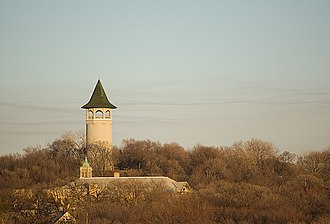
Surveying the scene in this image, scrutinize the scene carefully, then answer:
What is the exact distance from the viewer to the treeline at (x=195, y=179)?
43.0m

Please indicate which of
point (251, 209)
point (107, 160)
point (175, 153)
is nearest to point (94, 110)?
point (107, 160)

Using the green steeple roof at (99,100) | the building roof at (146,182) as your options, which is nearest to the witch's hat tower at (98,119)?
the green steeple roof at (99,100)

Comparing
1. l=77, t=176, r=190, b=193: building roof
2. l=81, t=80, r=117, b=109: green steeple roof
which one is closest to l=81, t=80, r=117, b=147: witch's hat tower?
l=81, t=80, r=117, b=109: green steeple roof

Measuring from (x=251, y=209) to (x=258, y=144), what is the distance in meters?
40.6

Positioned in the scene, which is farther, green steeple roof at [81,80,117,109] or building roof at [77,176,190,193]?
green steeple roof at [81,80,117,109]

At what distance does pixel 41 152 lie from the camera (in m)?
74.3

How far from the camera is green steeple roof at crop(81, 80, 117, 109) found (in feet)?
230

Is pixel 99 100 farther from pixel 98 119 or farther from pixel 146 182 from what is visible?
pixel 146 182

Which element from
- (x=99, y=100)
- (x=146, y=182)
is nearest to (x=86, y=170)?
(x=146, y=182)

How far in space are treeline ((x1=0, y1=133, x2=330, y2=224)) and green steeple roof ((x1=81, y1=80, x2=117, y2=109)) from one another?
407 centimetres

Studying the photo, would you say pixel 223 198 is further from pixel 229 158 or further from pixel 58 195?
pixel 229 158

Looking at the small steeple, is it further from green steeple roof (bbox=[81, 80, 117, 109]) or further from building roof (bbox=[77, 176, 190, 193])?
green steeple roof (bbox=[81, 80, 117, 109])

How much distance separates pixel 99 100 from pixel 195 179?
12.3 m

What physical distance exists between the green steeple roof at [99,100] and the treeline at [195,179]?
407cm
